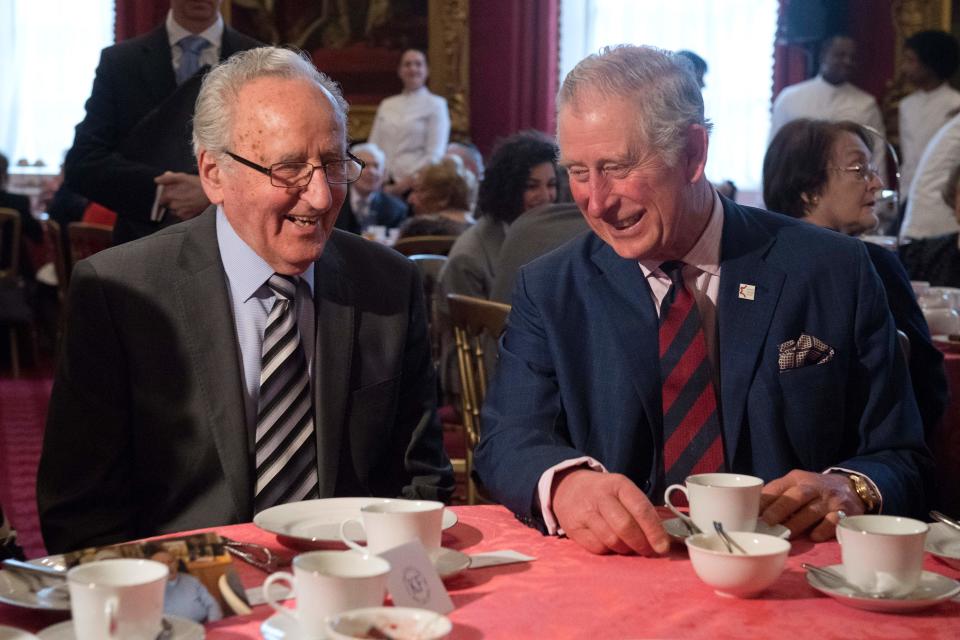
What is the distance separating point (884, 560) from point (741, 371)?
0.70 meters

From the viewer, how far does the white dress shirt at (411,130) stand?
1034cm

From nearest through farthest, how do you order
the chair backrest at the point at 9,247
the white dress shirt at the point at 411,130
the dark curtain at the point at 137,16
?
the chair backrest at the point at 9,247 → the white dress shirt at the point at 411,130 → the dark curtain at the point at 137,16

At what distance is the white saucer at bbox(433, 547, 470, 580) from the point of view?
142 centimetres

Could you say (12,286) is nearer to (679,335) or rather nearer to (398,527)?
(679,335)

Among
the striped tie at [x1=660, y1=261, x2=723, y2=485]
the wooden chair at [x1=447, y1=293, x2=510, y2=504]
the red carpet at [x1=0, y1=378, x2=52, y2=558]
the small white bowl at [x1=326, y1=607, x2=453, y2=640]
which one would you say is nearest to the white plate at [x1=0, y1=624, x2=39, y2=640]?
the small white bowl at [x1=326, y1=607, x2=453, y2=640]

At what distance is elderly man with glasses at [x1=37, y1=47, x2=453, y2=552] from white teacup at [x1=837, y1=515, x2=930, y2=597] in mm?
975

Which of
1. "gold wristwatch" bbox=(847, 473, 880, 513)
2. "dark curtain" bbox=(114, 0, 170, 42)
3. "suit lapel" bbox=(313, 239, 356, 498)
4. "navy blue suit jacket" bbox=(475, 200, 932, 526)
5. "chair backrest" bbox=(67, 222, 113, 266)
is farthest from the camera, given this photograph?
"dark curtain" bbox=(114, 0, 170, 42)

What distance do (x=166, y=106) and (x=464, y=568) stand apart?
7.29 ft

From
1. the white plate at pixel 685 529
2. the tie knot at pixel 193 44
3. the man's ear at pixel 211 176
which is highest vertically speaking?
the tie knot at pixel 193 44

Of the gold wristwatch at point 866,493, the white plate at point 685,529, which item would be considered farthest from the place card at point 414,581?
the gold wristwatch at point 866,493

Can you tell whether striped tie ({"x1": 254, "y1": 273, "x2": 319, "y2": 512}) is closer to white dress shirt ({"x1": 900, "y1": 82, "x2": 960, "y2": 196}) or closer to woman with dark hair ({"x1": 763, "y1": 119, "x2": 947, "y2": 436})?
woman with dark hair ({"x1": 763, "y1": 119, "x2": 947, "y2": 436})

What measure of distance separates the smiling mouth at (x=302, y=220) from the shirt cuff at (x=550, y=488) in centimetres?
65

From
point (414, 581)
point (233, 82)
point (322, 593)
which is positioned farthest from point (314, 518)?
point (233, 82)

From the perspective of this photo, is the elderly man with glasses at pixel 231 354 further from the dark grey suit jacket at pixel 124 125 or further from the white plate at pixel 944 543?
the dark grey suit jacket at pixel 124 125
